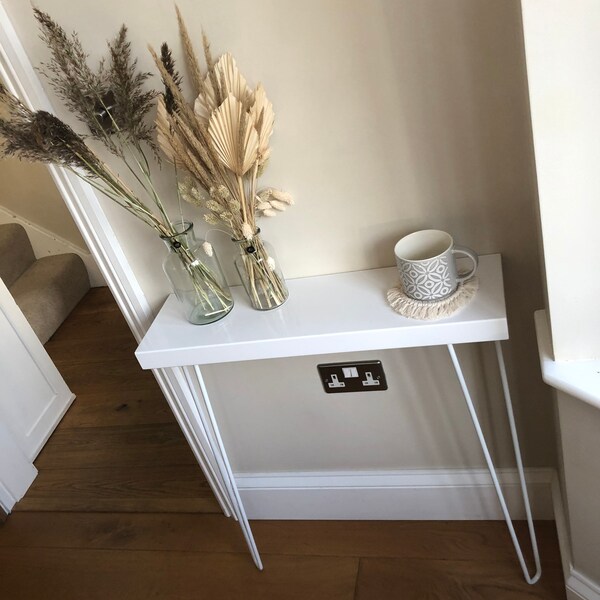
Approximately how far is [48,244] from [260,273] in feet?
8.67

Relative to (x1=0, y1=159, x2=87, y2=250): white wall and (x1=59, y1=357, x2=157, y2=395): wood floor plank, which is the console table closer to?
(x1=59, y1=357, x2=157, y2=395): wood floor plank

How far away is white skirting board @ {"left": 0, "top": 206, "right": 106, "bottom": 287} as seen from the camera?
3469 millimetres

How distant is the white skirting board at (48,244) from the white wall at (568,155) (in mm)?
2920

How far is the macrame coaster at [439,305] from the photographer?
1.12m

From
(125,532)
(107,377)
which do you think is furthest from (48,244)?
(125,532)

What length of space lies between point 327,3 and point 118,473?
5.49ft

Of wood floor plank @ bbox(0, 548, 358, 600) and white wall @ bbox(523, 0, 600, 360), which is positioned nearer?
white wall @ bbox(523, 0, 600, 360)

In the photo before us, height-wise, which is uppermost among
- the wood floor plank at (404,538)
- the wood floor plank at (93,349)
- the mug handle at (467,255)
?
the mug handle at (467,255)

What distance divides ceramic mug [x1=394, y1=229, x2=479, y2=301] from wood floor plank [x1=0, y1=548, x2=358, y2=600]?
0.84 meters

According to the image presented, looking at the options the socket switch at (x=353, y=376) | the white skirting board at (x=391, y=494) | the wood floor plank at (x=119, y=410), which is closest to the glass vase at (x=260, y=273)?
the socket switch at (x=353, y=376)

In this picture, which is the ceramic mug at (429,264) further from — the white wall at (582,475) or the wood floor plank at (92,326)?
the wood floor plank at (92,326)

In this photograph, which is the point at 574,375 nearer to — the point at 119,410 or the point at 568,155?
the point at 568,155

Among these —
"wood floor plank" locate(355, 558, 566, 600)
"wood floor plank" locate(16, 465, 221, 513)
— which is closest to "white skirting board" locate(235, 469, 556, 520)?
"wood floor plank" locate(355, 558, 566, 600)

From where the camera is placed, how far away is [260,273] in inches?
48.9
